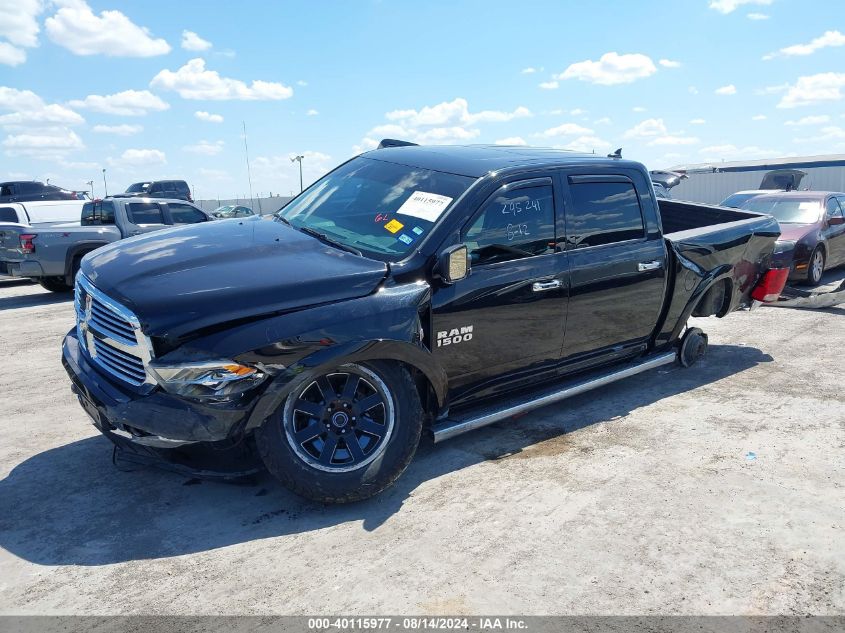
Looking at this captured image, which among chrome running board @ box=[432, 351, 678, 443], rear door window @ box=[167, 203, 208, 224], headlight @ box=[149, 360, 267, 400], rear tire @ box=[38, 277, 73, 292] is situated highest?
rear door window @ box=[167, 203, 208, 224]

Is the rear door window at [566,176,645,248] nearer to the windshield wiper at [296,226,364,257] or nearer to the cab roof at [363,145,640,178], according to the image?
the cab roof at [363,145,640,178]

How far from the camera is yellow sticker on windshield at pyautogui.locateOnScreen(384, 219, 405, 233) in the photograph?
4.15 metres

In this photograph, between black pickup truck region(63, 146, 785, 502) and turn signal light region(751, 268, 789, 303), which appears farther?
turn signal light region(751, 268, 789, 303)

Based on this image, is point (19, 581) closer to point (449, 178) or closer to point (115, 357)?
point (115, 357)

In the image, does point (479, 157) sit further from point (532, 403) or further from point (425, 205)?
point (532, 403)

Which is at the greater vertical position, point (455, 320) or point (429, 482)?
point (455, 320)

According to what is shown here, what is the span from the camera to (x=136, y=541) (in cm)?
330

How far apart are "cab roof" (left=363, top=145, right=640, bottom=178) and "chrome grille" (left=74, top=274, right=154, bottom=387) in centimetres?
226

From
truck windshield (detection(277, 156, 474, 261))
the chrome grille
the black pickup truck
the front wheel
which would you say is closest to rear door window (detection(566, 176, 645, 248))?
the black pickup truck

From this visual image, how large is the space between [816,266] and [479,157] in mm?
8401

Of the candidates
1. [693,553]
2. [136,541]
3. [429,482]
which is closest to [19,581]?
[136,541]

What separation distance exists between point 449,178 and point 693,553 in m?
2.63

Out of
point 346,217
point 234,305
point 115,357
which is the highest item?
point 346,217

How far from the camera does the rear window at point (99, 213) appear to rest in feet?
40.5
